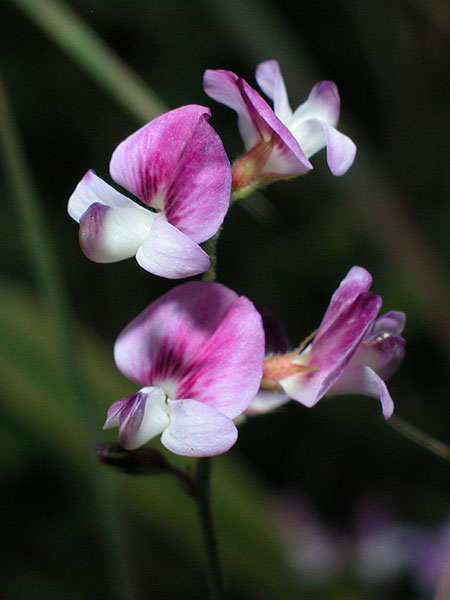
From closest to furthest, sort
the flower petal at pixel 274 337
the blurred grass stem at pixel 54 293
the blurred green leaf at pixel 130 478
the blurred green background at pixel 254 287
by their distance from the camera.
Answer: the flower petal at pixel 274 337 < the blurred grass stem at pixel 54 293 < the blurred green leaf at pixel 130 478 < the blurred green background at pixel 254 287

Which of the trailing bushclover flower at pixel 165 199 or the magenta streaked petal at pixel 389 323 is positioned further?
the magenta streaked petal at pixel 389 323

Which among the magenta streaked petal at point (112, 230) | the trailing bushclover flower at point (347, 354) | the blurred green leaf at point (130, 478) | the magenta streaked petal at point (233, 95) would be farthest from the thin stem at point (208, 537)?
the blurred green leaf at point (130, 478)

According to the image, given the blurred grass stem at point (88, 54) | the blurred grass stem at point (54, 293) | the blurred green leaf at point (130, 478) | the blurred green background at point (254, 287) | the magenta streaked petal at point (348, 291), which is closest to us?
the magenta streaked petal at point (348, 291)

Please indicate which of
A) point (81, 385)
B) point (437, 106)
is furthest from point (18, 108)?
point (81, 385)

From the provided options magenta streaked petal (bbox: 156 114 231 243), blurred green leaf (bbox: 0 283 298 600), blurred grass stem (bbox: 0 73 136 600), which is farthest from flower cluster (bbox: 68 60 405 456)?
blurred green leaf (bbox: 0 283 298 600)

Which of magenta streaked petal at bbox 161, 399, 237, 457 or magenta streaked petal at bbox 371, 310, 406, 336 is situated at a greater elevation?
magenta streaked petal at bbox 371, 310, 406, 336

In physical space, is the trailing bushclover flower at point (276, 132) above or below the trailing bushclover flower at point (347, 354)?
above

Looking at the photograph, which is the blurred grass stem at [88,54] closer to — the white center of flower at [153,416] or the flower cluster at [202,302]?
the flower cluster at [202,302]

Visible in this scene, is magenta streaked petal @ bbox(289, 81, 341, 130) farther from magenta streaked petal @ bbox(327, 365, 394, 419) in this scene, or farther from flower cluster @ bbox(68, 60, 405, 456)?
magenta streaked petal @ bbox(327, 365, 394, 419)
